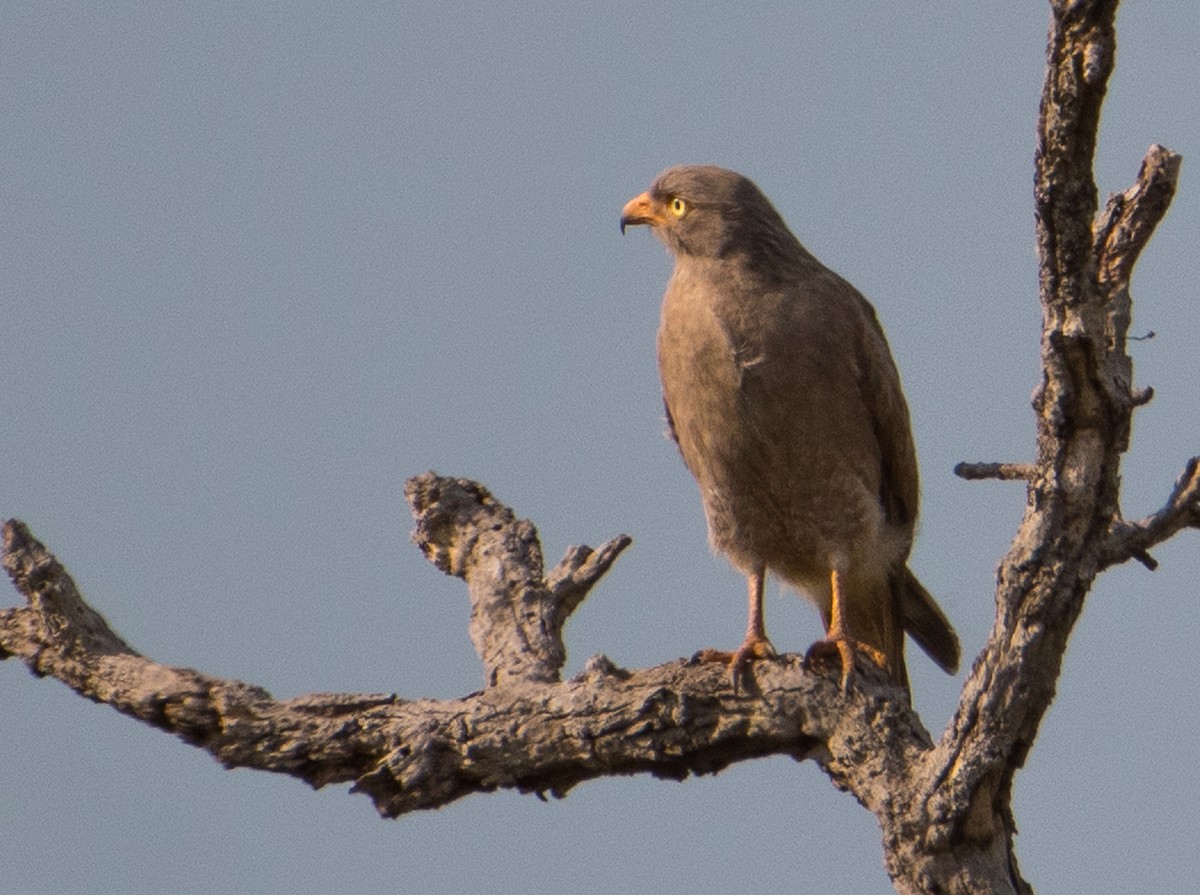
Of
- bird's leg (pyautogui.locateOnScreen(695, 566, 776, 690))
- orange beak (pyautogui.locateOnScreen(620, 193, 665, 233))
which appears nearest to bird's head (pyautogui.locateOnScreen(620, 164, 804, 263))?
orange beak (pyautogui.locateOnScreen(620, 193, 665, 233))

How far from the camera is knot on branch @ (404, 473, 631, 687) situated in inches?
218

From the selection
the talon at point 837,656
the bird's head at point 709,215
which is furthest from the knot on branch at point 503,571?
the bird's head at point 709,215

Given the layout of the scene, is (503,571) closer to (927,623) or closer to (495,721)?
(495,721)

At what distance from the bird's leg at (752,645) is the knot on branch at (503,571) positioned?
0.48 meters

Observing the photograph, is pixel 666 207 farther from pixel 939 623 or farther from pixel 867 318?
pixel 939 623

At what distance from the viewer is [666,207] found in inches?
275

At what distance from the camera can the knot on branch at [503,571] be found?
5547 millimetres

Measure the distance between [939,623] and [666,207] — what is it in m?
1.99

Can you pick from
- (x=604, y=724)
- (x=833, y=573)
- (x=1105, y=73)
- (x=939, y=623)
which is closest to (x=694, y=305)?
(x=833, y=573)

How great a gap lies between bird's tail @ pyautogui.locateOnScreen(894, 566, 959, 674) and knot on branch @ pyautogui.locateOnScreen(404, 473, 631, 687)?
5.20 ft

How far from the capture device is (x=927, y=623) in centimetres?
677

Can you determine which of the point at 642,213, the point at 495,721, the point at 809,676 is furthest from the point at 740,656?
the point at 642,213

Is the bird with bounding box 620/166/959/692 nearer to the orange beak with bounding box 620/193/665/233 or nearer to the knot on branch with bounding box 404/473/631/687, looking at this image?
the orange beak with bounding box 620/193/665/233

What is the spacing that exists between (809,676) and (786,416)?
143 centimetres
